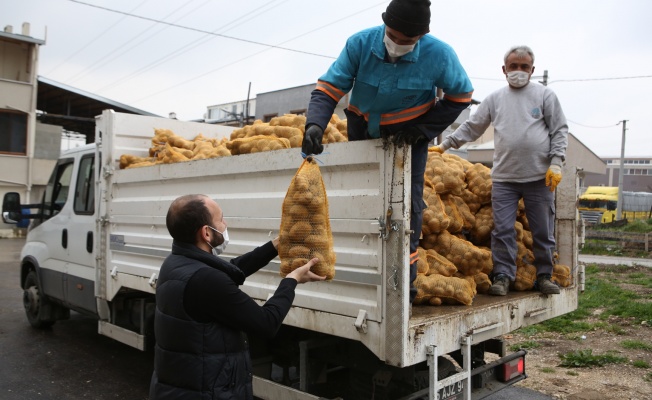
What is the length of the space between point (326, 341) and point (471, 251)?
48.0 inches

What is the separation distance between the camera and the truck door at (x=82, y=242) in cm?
579

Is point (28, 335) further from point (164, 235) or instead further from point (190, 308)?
point (190, 308)

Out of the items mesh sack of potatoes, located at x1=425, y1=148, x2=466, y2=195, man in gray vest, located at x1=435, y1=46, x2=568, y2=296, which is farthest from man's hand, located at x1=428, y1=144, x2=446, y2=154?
mesh sack of potatoes, located at x1=425, y1=148, x2=466, y2=195

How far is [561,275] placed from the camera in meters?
4.33

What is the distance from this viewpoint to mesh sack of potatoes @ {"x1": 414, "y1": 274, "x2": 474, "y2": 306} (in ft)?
11.4

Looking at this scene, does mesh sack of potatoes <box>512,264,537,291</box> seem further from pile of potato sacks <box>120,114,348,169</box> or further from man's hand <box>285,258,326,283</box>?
man's hand <box>285,258,326,283</box>

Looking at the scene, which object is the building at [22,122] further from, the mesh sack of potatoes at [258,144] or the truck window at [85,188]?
the mesh sack of potatoes at [258,144]

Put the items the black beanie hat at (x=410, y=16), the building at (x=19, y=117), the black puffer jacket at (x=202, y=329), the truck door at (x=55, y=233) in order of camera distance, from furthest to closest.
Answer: the building at (x=19, y=117)
the truck door at (x=55, y=233)
the black beanie hat at (x=410, y=16)
the black puffer jacket at (x=202, y=329)

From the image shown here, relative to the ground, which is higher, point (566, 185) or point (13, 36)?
point (13, 36)

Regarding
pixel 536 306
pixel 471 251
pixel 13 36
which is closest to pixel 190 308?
pixel 471 251

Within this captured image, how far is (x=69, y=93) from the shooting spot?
2583cm

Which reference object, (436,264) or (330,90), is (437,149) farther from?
(330,90)

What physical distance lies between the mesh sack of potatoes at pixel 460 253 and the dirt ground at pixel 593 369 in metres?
1.96

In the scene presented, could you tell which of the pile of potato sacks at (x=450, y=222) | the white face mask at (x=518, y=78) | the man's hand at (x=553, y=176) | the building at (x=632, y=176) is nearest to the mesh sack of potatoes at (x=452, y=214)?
the pile of potato sacks at (x=450, y=222)
